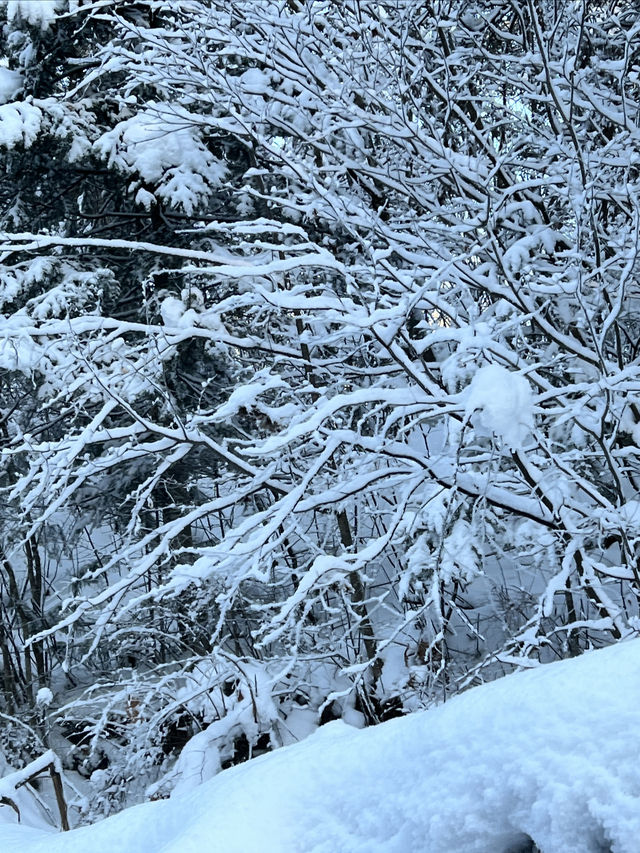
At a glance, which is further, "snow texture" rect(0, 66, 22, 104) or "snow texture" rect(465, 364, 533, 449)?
"snow texture" rect(0, 66, 22, 104)

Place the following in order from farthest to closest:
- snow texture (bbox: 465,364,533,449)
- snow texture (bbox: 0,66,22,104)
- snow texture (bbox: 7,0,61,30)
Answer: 1. snow texture (bbox: 0,66,22,104)
2. snow texture (bbox: 7,0,61,30)
3. snow texture (bbox: 465,364,533,449)

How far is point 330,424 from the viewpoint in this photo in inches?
214

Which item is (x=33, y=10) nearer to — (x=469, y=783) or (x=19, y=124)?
(x=19, y=124)

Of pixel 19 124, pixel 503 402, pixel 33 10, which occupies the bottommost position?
pixel 503 402

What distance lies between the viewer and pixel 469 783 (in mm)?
938

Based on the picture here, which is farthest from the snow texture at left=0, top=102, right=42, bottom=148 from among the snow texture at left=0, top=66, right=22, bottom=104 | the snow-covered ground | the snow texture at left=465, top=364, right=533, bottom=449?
the snow-covered ground

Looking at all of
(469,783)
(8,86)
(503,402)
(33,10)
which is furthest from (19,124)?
(469,783)

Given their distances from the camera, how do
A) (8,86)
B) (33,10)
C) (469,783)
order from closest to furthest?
1. (469,783)
2. (33,10)
3. (8,86)

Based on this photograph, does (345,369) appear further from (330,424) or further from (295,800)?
(295,800)

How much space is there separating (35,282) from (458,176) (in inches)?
189

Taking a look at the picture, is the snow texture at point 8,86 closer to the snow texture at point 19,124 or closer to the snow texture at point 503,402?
the snow texture at point 19,124

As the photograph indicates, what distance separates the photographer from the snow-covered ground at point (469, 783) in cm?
86

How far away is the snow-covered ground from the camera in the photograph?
0.86 metres

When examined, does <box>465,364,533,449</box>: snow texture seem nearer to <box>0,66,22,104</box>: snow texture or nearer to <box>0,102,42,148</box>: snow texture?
<box>0,102,42,148</box>: snow texture
